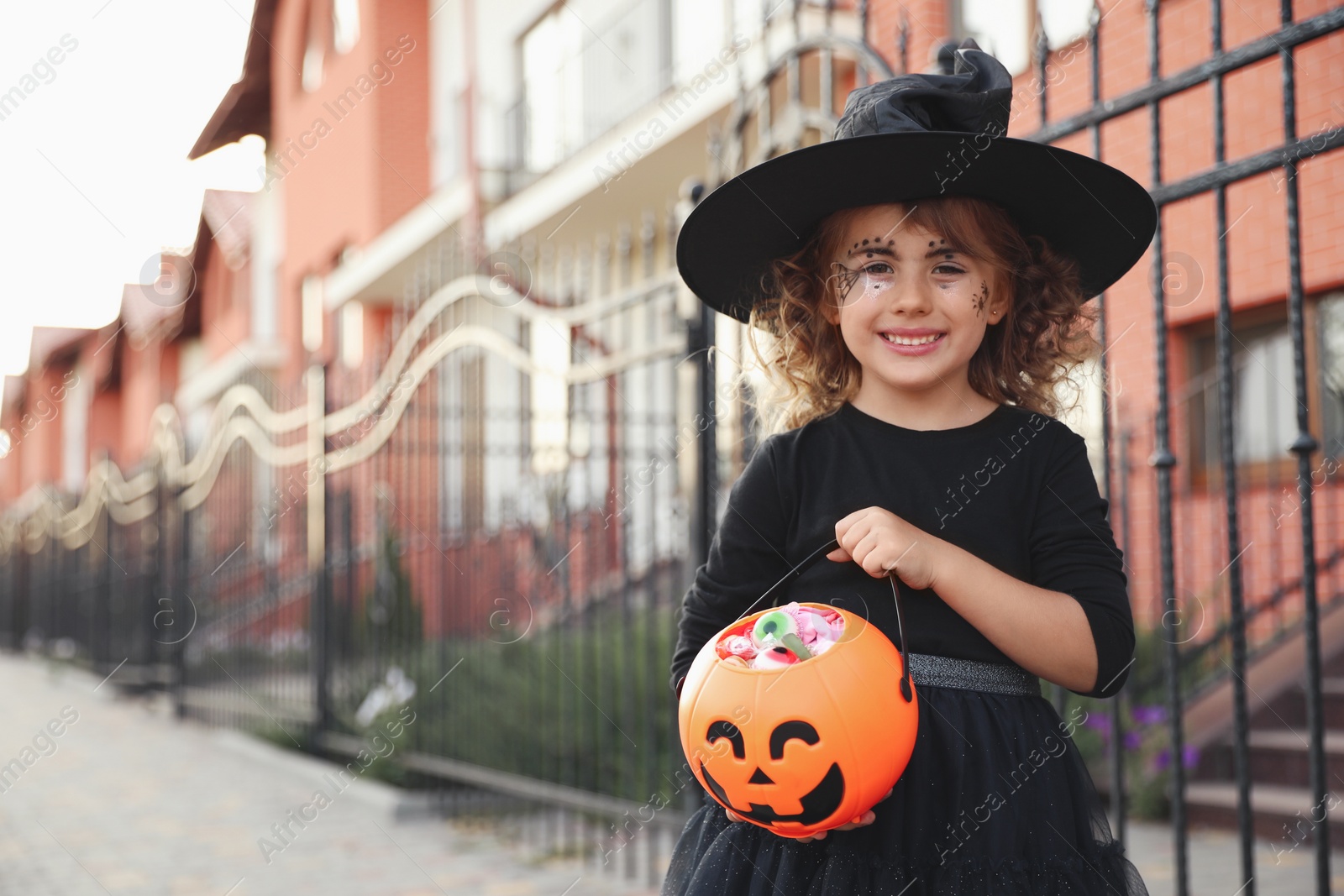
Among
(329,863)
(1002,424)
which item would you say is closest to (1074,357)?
(1002,424)

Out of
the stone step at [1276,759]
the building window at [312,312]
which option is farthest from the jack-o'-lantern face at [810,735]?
the building window at [312,312]

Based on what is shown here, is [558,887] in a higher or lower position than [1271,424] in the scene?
lower

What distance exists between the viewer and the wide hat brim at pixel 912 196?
6.07 ft

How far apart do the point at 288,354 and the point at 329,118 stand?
4.21 m

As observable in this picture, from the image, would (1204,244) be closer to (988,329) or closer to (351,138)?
(988,329)

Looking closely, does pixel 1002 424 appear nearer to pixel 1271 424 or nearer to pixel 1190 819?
pixel 1190 819

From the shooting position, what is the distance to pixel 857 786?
1649 millimetres

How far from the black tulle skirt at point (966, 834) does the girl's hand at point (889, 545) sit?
0.23 m

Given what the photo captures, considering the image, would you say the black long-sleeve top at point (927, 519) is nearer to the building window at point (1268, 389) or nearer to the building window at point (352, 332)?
the building window at point (1268, 389)

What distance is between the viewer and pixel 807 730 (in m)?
1.64

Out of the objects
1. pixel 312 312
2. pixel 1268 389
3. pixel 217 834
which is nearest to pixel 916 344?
pixel 217 834

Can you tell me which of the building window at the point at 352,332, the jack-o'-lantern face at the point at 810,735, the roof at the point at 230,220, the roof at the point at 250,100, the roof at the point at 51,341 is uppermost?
the roof at the point at 250,100

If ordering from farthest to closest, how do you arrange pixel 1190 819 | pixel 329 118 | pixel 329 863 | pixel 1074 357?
pixel 329 118 → pixel 1190 819 → pixel 329 863 → pixel 1074 357

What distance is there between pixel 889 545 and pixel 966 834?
424mm
